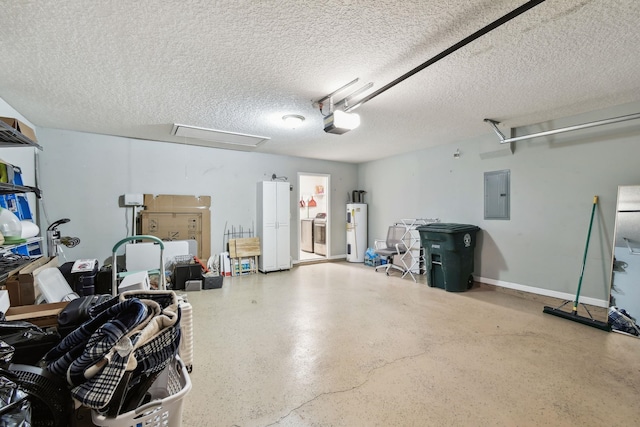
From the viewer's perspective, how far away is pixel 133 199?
14.7 ft

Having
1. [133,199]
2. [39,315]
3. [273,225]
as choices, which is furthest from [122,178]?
[39,315]

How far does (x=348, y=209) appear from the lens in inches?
257

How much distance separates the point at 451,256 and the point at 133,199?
5143 millimetres

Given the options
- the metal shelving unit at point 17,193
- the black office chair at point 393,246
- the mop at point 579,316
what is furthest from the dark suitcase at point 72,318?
the black office chair at point 393,246

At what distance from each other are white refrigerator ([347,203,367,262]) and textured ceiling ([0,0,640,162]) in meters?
3.03

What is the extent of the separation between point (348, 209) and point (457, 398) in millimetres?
4934

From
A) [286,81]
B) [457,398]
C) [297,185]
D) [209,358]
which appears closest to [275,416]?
[209,358]

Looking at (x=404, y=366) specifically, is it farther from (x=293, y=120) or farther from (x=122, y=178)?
(x=122, y=178)

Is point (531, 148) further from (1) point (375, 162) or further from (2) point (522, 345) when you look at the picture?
(1) point (375, 162)

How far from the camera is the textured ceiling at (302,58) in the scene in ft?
5.42

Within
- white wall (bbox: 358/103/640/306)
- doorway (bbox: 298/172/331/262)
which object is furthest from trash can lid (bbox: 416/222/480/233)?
doorway (bbox: 298/172/331/262)

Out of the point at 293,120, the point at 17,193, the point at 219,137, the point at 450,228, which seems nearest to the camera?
the point at 17,193

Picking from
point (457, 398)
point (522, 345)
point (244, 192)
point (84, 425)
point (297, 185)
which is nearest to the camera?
point (84, 425)

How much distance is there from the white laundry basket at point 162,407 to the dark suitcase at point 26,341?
24.3 inches
